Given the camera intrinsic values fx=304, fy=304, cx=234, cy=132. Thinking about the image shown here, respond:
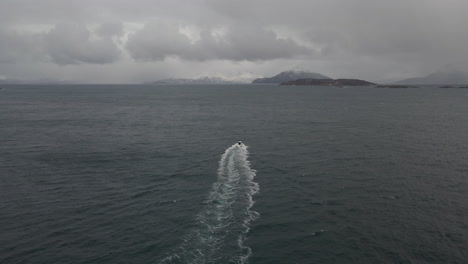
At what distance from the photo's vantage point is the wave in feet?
104

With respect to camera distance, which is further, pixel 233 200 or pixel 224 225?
pixel 233 200

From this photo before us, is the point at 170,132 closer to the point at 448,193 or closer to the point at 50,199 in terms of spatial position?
the point at 50,199

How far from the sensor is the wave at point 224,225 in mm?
31625

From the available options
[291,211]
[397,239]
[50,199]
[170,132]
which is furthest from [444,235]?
[170,132]

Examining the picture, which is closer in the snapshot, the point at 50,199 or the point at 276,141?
the point at 50,199

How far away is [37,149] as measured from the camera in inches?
2901

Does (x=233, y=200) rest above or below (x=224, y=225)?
above

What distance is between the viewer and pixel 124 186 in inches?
1989

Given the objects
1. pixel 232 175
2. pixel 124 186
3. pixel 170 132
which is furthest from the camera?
pixel 170 132

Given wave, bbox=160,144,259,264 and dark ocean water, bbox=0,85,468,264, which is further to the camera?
dark ocean water, bbox=0,85,468,264

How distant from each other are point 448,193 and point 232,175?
3517 cm

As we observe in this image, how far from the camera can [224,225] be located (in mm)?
37375

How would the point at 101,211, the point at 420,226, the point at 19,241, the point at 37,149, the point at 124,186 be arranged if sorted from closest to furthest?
the point at 19,241 → the point at 420,226 → the point at 101,211 → the point at 124,186 → the point at 37,149

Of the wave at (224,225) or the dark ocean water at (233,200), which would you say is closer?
the wave at (224,225)
